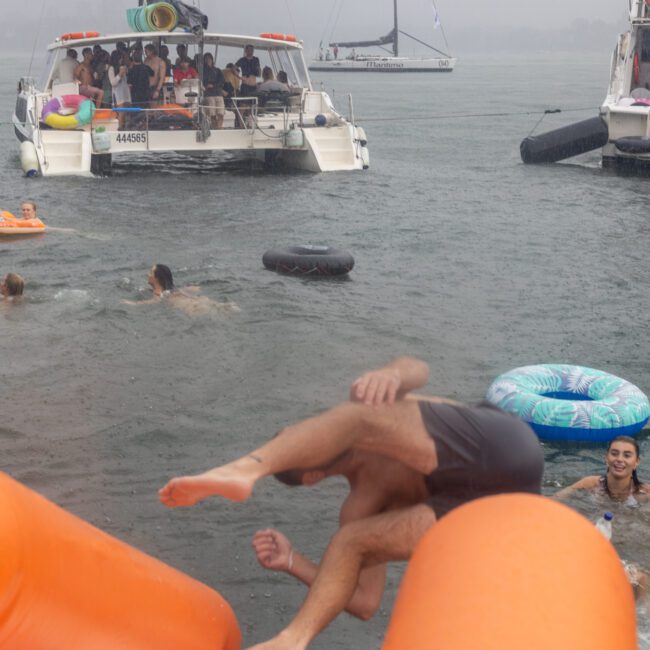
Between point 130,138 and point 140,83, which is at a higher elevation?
point 140,83

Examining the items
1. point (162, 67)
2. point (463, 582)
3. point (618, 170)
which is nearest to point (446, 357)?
point (463, 582)

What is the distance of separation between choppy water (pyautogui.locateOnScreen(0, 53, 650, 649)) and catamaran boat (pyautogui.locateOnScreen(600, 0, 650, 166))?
0.73m

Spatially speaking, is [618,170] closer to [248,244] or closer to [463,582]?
[248,244]

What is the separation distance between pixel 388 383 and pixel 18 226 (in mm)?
11639

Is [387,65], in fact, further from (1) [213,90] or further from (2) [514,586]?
(2) [514,586]

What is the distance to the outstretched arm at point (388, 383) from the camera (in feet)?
12.7

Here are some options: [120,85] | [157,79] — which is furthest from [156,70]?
[120,85]

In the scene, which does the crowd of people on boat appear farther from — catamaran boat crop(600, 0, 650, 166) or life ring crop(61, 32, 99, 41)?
catamaran boat crop(600, 0, 650, 166)

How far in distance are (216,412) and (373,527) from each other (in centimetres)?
467

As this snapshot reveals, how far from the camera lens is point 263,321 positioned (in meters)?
11.4

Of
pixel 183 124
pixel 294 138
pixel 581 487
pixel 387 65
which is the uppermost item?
pixel 183 124

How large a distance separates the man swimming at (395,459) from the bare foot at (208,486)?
6cm

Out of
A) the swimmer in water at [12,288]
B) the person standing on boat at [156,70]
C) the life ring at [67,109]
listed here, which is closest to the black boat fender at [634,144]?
the person standing on boat at [156,70]

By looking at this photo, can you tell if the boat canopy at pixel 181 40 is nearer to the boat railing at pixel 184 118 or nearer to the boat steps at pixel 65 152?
the boat railing at pixel 184 118
